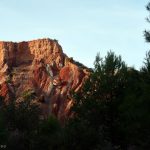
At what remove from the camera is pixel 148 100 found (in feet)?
110

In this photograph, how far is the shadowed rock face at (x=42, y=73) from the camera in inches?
4896

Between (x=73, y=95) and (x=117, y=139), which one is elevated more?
(x=73, y=95)

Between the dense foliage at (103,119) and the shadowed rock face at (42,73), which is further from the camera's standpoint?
the shadowed rock face at (42,73)

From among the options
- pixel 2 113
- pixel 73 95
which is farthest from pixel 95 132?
pixel 2 113

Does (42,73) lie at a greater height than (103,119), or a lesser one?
greater

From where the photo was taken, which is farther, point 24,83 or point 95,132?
point 24,83

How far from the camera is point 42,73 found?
450 feet

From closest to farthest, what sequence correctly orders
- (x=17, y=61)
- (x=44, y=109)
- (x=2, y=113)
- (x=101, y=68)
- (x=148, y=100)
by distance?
(x=148, y=100), (x=101, y=68), (x=2, y=113), (x=44, y=109), (x=17, y=61)

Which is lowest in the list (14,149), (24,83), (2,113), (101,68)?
(14,149)

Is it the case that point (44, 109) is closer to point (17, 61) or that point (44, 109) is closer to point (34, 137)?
point (17, 61)

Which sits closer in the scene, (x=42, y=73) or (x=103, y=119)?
(x=103, y=119)

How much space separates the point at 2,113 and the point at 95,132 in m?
15.8

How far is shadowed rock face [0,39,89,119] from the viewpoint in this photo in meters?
124

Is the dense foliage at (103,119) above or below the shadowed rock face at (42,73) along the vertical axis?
below
